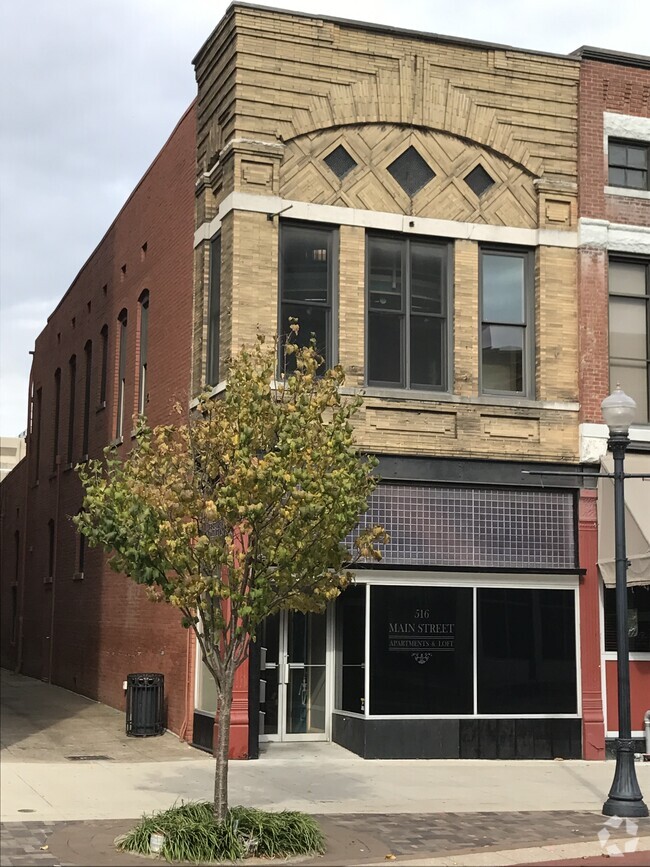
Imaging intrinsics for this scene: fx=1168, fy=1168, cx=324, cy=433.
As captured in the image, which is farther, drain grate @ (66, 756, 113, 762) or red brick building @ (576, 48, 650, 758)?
red brick building @ (576, 48, 650, 758)

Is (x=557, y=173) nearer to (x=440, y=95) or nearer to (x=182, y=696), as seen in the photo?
(x=440, y=95)

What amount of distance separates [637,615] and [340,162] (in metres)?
8.50

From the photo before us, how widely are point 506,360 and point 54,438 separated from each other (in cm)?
1550

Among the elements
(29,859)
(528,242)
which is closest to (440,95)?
(528,242)

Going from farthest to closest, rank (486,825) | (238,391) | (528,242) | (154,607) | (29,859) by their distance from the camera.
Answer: (154,607), (528,242), (486,825), (238,391), (29,859)

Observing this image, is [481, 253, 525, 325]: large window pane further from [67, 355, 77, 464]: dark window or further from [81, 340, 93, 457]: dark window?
[67, 355, 77, 464]: dark window

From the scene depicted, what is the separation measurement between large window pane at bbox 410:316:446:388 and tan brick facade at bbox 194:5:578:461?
0.25 metres

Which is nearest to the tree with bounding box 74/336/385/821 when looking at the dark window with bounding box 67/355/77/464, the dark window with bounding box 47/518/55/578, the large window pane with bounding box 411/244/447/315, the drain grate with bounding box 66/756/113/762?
the drain grate with bounding box 66/756/113/762

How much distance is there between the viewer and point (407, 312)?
18.2 meters

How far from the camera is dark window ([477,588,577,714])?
57.5 ft

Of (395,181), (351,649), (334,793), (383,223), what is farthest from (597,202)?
(334,793)

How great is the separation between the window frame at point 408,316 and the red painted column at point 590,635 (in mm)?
2979

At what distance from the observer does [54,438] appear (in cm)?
3048

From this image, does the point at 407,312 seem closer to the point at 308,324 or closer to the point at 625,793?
the point at 308,324
